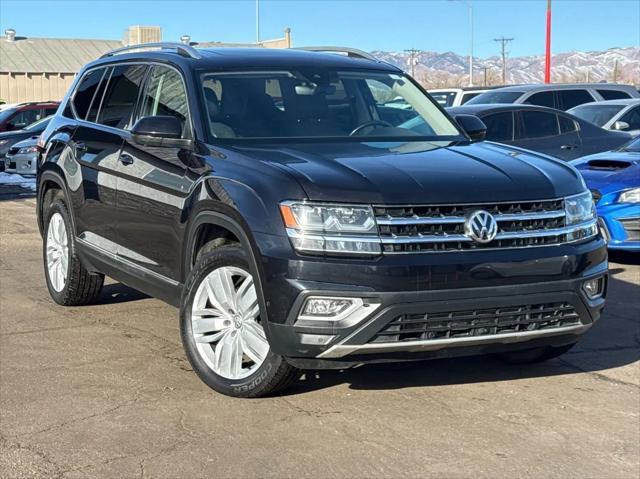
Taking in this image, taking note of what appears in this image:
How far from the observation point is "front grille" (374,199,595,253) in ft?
14.8

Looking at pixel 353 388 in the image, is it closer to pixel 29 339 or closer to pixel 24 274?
pixel 29 339

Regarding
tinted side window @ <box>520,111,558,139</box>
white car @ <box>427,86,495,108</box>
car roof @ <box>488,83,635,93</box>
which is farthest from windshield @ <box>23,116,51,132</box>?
tinted side window @ <box>520,111,558,139</box>

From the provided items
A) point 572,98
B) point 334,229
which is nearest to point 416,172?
point 334,229

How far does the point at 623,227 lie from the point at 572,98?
9428 millimetres

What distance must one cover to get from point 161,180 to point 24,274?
3.82m

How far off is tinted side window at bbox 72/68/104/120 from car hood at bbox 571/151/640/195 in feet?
15.4

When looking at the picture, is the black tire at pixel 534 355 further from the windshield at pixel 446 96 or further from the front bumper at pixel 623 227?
the windshield at pixel 446 96

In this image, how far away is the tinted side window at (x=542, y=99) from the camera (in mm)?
16359

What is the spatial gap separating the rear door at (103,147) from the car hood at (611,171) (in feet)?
15.2

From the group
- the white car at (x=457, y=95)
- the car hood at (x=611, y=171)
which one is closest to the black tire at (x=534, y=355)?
the car hood at (x=611, y=171)

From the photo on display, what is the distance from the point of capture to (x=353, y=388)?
17.4 feet

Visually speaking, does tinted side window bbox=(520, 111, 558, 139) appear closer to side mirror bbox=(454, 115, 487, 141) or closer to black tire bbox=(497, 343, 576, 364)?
side mirror bbox=(454, 115, 487, 141)

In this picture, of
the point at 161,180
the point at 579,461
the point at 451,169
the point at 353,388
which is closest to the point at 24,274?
the point at 161,180

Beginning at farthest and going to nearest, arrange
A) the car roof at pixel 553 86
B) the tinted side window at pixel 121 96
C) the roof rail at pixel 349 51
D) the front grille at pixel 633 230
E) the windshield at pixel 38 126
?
the windshield at pixel 38 126 < the car roof at pixel 553 86 < the front grille at pixel 633 230 < the roof rail at pixel 349 51 < the tinted side window at pixel 121 96
